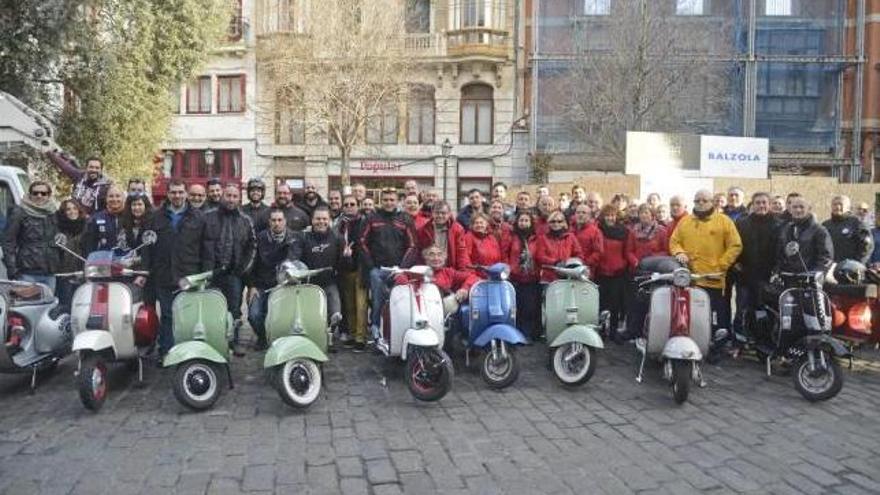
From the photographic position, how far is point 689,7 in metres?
28.2

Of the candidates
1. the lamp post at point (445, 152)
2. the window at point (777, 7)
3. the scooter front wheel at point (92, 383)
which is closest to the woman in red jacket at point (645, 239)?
the scooter front wheel at point (92, 383)

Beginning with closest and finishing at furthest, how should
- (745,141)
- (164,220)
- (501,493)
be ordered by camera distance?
1. (501,493)
2. (164,220)
3. (745,141)

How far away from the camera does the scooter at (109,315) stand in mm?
6180

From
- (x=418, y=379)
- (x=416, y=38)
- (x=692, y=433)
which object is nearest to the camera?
(x=692, y=433)

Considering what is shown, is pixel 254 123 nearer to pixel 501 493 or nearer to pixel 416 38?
pixel 416 38

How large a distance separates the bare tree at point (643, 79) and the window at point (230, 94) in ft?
45.1

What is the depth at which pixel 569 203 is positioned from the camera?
34.4 feet

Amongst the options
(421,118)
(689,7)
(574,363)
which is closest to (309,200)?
(574,363)

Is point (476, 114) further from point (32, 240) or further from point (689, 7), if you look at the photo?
point (32, 240)

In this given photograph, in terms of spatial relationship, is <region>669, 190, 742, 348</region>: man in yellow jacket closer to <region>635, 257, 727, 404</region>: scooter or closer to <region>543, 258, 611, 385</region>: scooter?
<region>635, 257, 727, 404</region>: scooter

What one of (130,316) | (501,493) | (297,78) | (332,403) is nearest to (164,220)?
(130,316)

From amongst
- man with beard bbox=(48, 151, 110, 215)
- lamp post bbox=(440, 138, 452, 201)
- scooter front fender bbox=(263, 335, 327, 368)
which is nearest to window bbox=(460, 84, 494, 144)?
lamp post bbox=(440, 138, 452, 201)

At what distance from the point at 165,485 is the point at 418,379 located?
231 cm

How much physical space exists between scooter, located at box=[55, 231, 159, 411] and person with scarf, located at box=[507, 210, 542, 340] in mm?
3793
